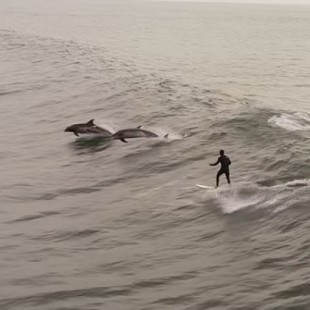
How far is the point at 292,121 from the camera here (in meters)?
39.3

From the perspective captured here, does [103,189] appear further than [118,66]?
No

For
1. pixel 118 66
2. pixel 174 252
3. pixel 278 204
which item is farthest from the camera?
pixel 118 66

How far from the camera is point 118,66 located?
7206cm

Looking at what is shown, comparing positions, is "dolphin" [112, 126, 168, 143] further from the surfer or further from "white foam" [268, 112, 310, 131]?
the surfer

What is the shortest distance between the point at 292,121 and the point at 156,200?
59.3 ft

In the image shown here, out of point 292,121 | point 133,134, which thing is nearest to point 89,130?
point 133,134

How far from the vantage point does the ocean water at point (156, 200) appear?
17047mm

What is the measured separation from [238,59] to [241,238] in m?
67.6

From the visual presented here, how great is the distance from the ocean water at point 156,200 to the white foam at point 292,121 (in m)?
0.13

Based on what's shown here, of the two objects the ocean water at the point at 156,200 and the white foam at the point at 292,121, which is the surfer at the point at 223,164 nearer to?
the ocean water at the point at 156,200

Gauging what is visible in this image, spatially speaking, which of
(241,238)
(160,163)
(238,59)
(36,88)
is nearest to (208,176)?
(160,163)

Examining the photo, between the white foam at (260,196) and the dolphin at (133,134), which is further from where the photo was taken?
the dolphin at (133,134)

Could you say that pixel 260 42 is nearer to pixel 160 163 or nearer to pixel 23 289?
pixel 160 163

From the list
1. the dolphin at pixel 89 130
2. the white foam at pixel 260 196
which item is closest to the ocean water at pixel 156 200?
the white foam at pixel 260 196
